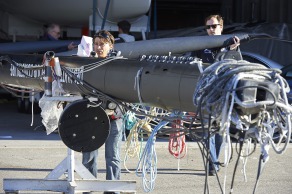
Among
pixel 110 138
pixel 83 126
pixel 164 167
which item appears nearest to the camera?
pixel 83 126

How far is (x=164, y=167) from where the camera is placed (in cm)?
1084

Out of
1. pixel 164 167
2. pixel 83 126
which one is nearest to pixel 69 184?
pixel 83 126

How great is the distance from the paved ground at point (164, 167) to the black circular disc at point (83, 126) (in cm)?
193

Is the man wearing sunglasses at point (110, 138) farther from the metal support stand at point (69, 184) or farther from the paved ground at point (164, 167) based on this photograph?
the paved ground at point (164, 167)

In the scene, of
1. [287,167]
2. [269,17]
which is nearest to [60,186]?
[287,167]

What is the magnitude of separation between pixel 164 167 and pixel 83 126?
3.61 m

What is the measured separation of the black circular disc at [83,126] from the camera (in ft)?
24.1

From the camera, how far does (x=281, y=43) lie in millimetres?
18969

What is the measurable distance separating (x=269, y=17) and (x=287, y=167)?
517 inches

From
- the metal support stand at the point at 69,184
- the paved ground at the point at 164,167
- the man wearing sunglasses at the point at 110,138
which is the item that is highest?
the man wearing sunglasses at the point at 110,138

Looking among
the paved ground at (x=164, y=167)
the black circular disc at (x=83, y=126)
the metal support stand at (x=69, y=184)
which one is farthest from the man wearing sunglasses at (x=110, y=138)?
the paved ground at (x=164, y=167)

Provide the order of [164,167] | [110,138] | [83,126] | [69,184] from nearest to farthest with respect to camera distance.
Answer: [83,126], [69,184], [110,138], [164,167]

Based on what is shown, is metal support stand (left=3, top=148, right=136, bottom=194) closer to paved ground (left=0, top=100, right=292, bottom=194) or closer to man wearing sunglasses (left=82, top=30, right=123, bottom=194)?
man wearing sunglasses (left=82, top=30, right=123, bottom=194)

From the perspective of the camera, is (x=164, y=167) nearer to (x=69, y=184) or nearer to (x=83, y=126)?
(x=69, y=184)
